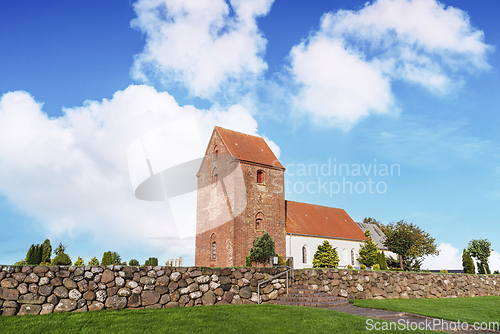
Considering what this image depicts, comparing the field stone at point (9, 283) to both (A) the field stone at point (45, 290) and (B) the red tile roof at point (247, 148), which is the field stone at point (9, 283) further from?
(B) the red tile roof at point (247, 148)

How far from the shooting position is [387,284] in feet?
57.5

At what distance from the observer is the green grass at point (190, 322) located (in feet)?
26.9

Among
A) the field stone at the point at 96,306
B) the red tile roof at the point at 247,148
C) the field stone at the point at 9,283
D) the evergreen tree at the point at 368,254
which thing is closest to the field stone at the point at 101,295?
the field stone at the point at 96,306

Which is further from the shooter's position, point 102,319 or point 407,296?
point 407,296

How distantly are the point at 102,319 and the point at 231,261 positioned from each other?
19.3 metres

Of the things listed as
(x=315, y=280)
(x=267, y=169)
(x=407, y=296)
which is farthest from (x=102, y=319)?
(x=267, y=169)

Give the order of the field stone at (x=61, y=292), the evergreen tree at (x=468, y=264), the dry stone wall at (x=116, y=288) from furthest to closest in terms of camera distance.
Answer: the evergreen tree at (x=468, y=264)
the field stone at (x=61, y=292)
the dry stone wall at (x=116, y=288)

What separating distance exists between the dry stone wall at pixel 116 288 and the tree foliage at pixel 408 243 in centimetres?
2791

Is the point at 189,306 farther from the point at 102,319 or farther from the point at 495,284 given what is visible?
the point at 495,284

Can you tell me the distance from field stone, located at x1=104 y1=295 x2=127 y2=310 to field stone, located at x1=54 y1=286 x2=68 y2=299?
→ 3.93 feet

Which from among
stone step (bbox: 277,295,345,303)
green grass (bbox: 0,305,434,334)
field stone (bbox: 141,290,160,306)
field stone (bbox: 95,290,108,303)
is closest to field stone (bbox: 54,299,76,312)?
green grass (bbox: 0,305,434,334)

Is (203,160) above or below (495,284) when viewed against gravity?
above

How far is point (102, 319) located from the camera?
30.2 ft

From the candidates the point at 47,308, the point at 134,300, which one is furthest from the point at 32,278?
the point at 134,300
